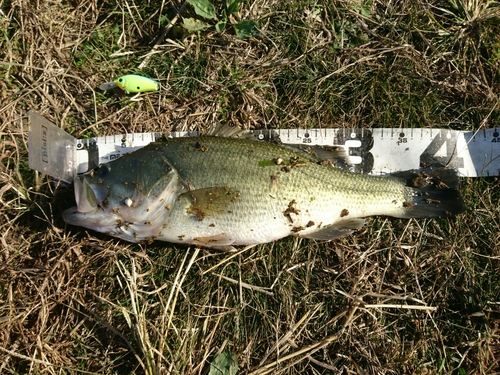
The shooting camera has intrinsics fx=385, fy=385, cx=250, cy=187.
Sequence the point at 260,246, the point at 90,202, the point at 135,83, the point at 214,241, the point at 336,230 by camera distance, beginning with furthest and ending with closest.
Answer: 1. the point at 135,83
2. the point at 260,246
3. the point at 336,230
4. the point at 214,241
5. the point at 90,202

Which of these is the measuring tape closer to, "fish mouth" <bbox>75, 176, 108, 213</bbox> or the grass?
the grass

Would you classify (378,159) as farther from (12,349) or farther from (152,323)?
(12,349)

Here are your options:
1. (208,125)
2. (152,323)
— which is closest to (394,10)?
(208,125)

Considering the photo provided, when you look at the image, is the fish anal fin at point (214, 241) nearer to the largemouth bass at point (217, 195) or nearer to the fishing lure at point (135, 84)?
the largemouth bass at point (217, 195)

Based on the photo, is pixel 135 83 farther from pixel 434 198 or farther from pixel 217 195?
pixel 434 198

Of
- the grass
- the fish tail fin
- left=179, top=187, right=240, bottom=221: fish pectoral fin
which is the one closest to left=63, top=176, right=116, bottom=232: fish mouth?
the grass

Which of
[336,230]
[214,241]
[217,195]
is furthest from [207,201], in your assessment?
[336,230]

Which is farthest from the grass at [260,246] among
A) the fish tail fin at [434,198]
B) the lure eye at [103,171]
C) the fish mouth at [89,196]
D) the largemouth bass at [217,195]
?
the lure eye at [103,171]
